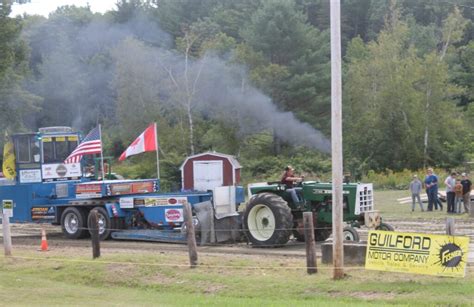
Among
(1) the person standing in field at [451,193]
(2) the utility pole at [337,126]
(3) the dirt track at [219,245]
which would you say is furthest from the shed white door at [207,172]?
(2) the utility pole at [337,126]

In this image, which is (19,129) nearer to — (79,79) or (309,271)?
(79,79)

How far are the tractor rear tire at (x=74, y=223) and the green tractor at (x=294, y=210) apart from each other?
219 inches

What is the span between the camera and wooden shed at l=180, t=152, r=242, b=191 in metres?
33.2

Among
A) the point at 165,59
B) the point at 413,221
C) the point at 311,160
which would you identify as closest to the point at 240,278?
the point at 413,221

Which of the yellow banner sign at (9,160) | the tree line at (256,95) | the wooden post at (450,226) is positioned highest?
the tree line at (256,95)

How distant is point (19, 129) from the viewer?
60.9 meters

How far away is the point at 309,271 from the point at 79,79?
5361 centimetres

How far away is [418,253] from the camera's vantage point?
13.3 metres

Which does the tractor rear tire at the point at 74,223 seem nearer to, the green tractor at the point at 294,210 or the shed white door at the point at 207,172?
the green tractor at the point at 294,210

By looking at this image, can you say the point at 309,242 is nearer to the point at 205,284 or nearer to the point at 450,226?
the point at 205,284

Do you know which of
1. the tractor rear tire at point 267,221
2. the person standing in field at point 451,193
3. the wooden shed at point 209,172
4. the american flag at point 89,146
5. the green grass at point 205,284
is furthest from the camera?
the wooden shed at point 209,172

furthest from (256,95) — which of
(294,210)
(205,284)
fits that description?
(205,284)

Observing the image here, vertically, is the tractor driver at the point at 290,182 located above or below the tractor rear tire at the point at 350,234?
above

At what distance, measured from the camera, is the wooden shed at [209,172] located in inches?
1307
